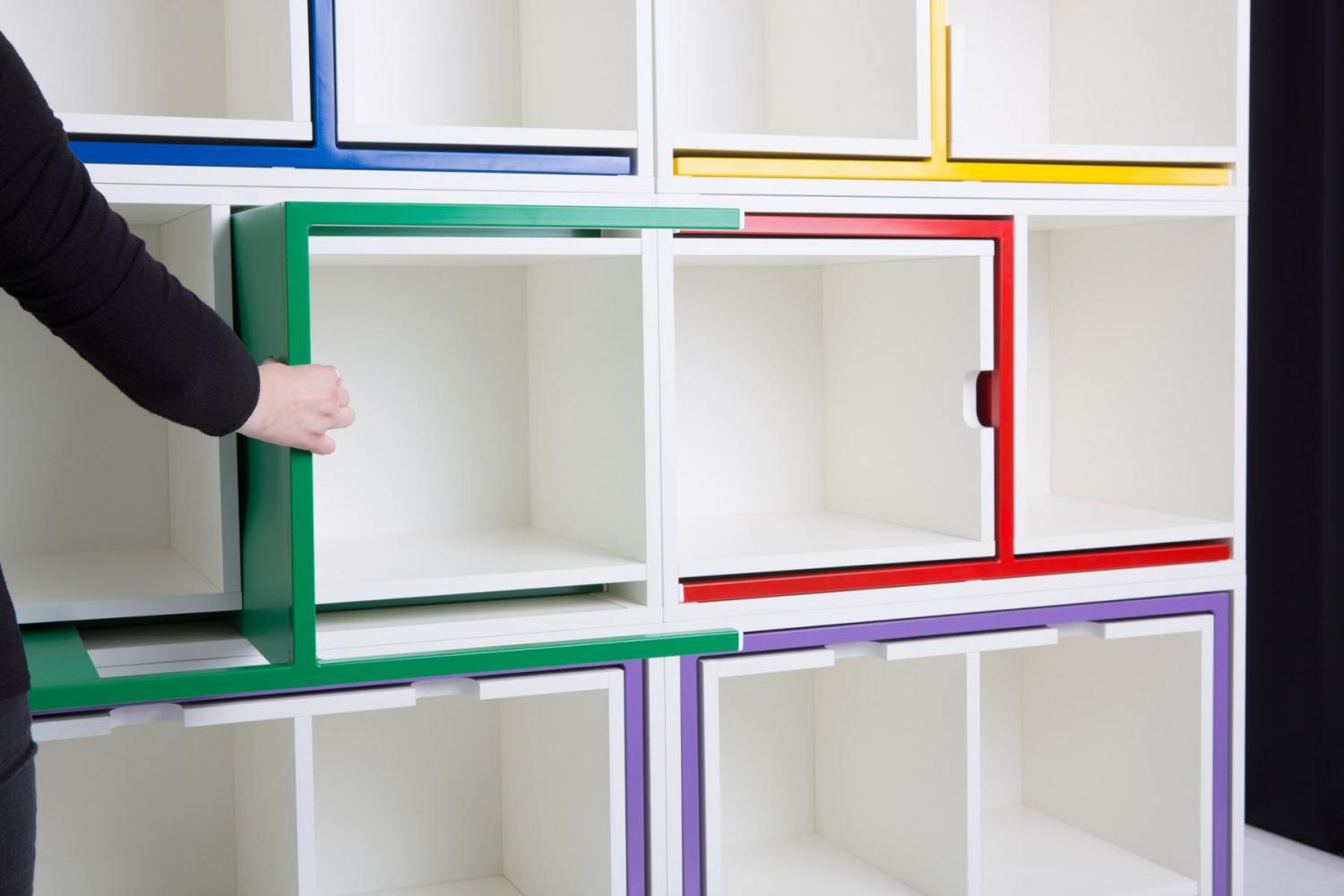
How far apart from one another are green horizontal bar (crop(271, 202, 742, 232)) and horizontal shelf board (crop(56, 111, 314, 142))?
18 centimetres

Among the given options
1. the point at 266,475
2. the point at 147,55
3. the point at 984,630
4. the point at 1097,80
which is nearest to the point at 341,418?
the point at 266,475

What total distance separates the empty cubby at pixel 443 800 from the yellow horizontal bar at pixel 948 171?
0.60m

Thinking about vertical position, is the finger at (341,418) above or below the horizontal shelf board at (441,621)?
above

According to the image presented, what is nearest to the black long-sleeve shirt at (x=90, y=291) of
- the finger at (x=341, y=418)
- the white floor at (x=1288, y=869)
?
the finger at (x=341, y=418)

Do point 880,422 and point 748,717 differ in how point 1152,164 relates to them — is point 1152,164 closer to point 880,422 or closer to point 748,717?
point 880,422

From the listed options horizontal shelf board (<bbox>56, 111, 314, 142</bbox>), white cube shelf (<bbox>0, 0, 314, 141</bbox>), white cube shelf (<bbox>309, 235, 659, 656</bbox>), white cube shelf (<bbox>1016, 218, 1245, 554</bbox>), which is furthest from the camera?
white cube shelf (<bbox>1016, 218, 1245, 554</bbox>)

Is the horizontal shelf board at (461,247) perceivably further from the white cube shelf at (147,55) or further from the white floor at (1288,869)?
the white floor at (1288,869)

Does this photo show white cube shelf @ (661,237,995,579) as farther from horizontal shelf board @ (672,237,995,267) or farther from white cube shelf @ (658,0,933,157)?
white cube shelf @ (658,0,933,157)

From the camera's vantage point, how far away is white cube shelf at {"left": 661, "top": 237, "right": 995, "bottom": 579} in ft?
5.10

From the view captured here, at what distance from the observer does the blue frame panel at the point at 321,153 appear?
128 centimetres

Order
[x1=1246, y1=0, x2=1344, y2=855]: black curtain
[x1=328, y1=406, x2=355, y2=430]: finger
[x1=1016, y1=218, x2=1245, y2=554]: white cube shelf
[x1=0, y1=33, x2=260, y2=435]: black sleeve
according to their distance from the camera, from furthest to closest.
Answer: [x1=1246, y1=0, x2=1344, y2=855]: black curtain → [x1=1016, y1=218, x2=1245, y2=554]: white cube shelf → [x1=328, y1=406, x2=355, y2=430]: finger → [x1=0, y1=33, x2=260, y2=435]: black sleeve

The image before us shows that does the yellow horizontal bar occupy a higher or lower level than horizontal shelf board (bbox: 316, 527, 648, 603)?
higher

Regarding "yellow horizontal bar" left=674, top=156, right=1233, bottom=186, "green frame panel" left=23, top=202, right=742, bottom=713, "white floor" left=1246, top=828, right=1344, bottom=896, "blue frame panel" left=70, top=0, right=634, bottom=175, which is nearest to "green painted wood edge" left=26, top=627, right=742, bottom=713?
"green frame panel" left=23, top=202, right=742, bottom=713

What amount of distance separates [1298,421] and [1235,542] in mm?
722
